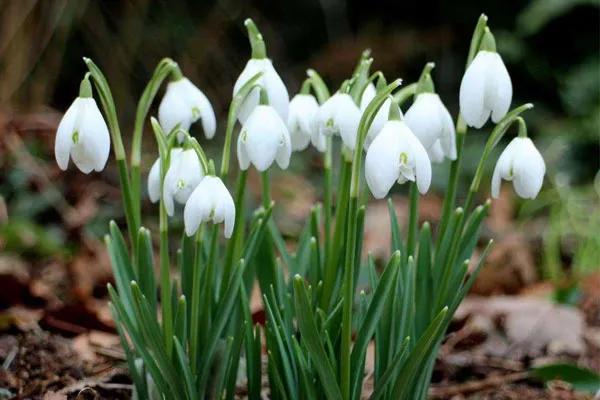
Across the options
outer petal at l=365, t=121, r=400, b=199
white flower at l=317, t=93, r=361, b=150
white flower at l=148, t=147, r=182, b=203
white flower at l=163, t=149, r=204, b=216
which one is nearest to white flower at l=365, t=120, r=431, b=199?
outer petal at l=365, t=121, r=400, b=199

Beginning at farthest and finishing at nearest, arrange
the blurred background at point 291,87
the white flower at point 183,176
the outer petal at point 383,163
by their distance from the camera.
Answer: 1. the blurred background at point 291,87
2. the white flower at point 183,176
3. the outer petal at point 383,163

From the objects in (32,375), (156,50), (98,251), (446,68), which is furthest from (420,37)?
(32,375)

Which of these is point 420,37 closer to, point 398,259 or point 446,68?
point 446,68

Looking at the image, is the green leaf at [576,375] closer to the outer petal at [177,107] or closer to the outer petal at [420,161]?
the outer petal at [420,161]

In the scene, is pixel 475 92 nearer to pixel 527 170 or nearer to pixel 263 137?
pixel 527 170

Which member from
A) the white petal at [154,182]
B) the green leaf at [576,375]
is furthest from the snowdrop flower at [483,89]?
the green leaf at [576,375]
